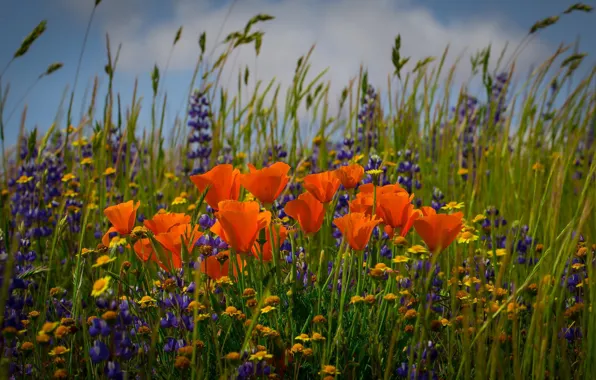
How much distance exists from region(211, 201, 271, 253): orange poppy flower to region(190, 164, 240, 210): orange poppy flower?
0.63 ft

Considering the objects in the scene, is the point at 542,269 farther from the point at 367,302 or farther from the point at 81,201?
the point at 81,201

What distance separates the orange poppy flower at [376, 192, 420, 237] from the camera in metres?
1.75

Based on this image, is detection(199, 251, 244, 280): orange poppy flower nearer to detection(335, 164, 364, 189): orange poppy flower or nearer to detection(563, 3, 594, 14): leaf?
detection(335, 164, 364, 189): orange poppy flower

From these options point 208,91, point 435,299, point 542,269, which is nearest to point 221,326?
point 435,299

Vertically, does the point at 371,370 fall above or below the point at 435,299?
below

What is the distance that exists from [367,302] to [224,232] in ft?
1.53

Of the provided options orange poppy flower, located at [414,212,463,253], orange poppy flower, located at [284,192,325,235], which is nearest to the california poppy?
orange poppy flower, located at [284,192,325,235]

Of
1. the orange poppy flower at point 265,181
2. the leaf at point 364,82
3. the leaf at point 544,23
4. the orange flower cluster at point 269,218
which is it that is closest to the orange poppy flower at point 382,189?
the orange flower cluster at point 269,218

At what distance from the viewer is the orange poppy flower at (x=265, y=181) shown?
184 cm

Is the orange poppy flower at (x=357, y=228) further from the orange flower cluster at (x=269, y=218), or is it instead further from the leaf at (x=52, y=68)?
the leaf at (x=52, y=68)

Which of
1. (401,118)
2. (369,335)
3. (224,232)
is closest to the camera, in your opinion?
(224,232)

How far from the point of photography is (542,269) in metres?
1.80

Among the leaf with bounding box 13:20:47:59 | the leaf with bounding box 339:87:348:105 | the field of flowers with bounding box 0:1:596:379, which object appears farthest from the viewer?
the leaf with bounding box 339:87:348:105

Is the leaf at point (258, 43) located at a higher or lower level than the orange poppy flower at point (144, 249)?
higher
